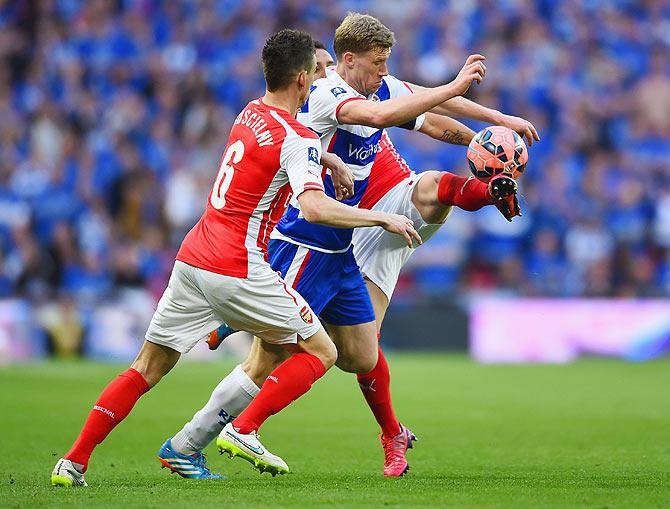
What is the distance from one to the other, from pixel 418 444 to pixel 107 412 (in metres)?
3.04

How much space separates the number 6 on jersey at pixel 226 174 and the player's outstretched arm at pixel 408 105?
0.67 meters

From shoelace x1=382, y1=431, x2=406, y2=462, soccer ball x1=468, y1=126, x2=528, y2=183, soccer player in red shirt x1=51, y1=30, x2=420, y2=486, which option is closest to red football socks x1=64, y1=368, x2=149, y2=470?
soccer player in red shirt x1=51, y1=30, x2=420, y2=486

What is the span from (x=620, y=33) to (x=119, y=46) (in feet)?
27.8

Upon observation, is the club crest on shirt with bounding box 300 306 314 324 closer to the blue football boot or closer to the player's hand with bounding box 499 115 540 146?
the blue football boot

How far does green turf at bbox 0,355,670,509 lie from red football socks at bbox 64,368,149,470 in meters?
0.21

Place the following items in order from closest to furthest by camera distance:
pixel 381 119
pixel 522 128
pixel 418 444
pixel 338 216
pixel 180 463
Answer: pixel 338 216 → pixel 381 119 → pixel 180 463 → pixel 522 128 → pixel 418 444

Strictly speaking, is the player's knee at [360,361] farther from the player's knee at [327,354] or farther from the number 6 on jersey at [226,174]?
the number 6 on jersey at [226,174]

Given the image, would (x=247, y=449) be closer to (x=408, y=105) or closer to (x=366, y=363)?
(x=366, y=363)

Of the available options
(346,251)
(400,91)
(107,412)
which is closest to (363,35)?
(400,91)

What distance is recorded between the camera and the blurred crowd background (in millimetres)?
17141

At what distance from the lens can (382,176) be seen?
769 cm

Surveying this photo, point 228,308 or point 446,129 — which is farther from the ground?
point 446,129

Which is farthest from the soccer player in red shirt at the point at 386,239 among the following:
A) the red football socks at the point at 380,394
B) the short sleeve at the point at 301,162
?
the short sleeve at the point at 301,162

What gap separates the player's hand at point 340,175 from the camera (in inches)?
259
